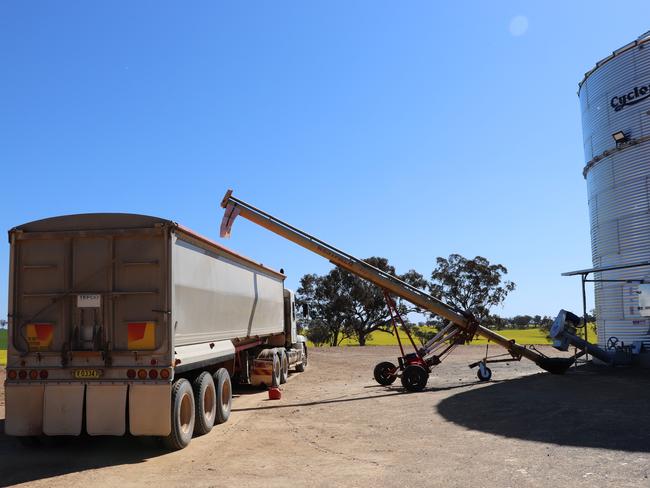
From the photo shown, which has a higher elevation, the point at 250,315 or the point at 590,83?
the point at 590,83

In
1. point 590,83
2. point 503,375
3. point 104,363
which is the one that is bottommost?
point 503,375

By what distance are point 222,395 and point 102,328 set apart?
3.42 m

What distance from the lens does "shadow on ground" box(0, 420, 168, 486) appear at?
26.0ft

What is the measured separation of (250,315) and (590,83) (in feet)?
53.9

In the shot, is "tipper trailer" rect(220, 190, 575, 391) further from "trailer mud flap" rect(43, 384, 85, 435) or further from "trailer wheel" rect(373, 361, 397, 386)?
"trailer mud flap" rect(43, 384, 85, 435)

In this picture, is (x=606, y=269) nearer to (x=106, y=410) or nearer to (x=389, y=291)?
(x=389, y=291)

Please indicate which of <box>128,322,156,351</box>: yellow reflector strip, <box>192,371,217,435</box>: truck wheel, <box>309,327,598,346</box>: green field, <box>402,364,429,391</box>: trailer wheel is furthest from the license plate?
<box>309,327,598,346</box>: green field

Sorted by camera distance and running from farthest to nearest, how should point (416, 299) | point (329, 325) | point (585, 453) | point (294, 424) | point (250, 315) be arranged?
point (329, 325) → point (416, 299) → point (250, 315) → point (294, 424) → point (585, 453)

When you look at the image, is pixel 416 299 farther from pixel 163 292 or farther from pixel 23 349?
pixel 23 349

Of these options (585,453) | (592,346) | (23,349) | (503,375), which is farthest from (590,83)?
(23,349)

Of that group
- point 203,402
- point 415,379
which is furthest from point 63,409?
point 415,379

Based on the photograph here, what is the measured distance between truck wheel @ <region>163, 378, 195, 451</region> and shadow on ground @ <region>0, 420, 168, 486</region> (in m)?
0.27

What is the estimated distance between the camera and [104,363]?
888 cm

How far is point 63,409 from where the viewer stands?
8.74 m
